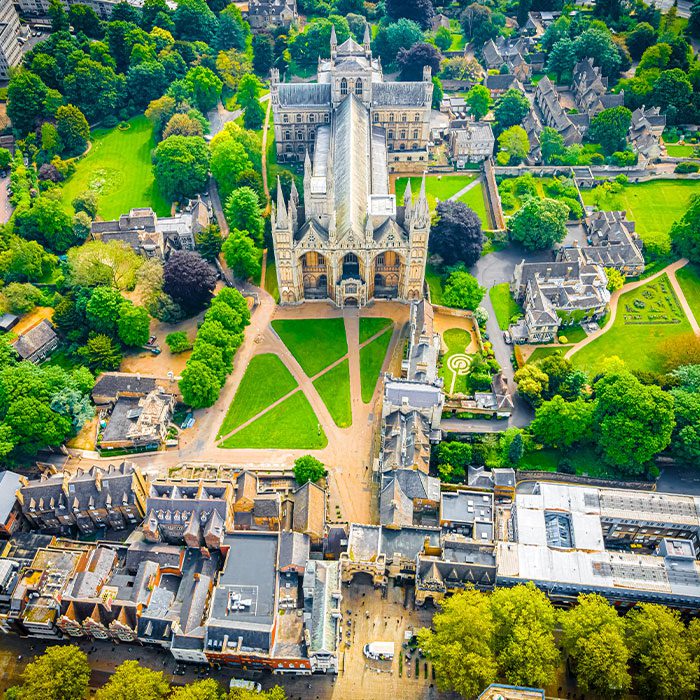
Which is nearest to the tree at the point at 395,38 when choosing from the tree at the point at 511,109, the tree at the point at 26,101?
the tree at the point at 511,109

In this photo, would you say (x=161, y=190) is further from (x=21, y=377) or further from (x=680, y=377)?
(x=680, y=377)

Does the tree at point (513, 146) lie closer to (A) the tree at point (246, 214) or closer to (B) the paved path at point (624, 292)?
(B) the paved path at point (624, 292)

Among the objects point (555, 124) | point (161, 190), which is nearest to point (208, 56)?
point (161, 190)

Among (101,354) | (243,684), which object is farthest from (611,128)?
(243,684)

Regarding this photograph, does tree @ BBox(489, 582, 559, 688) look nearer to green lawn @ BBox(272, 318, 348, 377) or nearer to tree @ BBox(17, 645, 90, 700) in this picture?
tree @ BBox(17, 645, 90, 700)

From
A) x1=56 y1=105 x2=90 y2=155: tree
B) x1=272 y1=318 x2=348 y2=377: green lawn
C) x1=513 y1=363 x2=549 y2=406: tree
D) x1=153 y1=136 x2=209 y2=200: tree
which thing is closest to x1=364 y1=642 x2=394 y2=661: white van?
x1=513 y1=363 x2=549 y2=406: tree

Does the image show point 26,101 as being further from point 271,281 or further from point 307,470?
point 307,470
